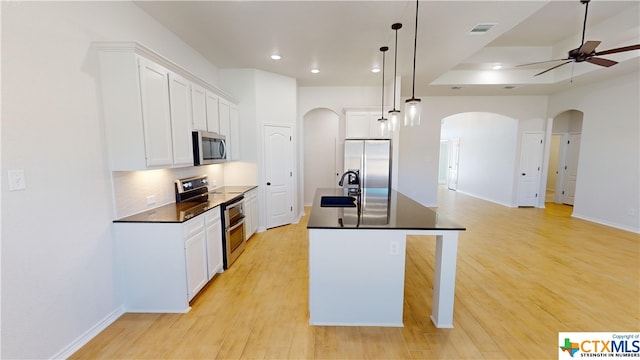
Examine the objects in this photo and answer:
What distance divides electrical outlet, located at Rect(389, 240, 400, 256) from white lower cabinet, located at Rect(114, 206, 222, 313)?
188 centimetres

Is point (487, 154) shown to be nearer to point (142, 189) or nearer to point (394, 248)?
point (394, 248)

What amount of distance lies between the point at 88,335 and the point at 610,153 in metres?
8.64

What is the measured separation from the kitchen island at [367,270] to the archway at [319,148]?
4679 millimetres

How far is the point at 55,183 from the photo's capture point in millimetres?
1816

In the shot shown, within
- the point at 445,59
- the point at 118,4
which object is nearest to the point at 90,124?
the point at 118,4

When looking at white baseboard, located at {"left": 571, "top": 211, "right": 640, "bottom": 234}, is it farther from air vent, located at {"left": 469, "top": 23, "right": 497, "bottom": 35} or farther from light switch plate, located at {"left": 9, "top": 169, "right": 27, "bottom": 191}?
light switch plate, located at {"left": 9, "top": 169, "right": 27, "bottom": 191}

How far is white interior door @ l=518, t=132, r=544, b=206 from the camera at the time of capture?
22.5 ft

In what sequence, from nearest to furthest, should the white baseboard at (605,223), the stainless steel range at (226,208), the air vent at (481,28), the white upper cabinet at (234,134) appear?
the air vent at (481,28) < the stainless steel range at (226,208) < the white upper cabinet at (234,134) < the white baseboard at (605,223)

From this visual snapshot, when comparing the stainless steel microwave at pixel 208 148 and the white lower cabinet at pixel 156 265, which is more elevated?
the stainless steel microwave at pixel 208 148

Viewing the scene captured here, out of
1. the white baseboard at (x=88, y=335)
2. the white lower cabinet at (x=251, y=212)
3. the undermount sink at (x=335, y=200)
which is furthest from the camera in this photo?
the white lower cabinet at (x=251, y=212)

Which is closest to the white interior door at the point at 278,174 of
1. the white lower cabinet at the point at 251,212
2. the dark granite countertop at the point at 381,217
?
the white lower cabinet at the point at 251,212

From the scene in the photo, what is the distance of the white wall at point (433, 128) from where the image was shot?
22.2 feet

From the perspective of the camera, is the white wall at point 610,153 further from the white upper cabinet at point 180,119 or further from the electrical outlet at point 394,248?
the white upper cabinet at point 180,119

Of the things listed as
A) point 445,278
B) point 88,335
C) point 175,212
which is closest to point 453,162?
point 445,278
